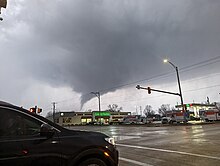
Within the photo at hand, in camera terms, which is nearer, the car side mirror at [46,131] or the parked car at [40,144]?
the parked car at [40,144]

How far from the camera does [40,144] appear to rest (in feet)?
10.2

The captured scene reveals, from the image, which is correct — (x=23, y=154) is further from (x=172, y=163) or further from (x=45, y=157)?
(x=172, y=163)

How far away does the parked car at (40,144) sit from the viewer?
289cm

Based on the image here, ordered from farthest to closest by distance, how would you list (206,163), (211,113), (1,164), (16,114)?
(211,113)
(206,163)
(16,114)
(1,164)

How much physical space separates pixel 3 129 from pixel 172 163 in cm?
524

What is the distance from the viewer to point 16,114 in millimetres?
3207

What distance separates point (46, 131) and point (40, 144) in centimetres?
21

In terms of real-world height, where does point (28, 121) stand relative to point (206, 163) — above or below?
above

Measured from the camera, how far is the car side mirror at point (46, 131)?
3172 mm

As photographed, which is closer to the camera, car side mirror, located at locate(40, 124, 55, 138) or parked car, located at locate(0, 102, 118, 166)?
parked car, located at locate(0, 102, 118, 166)

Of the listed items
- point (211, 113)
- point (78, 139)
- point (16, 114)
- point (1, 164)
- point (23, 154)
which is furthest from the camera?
point (211, 113)

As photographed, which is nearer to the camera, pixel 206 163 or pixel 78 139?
→ pixel 78 139

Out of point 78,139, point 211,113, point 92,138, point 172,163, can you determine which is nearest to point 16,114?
point 78,139

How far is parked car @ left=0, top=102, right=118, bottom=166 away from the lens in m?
2.89
